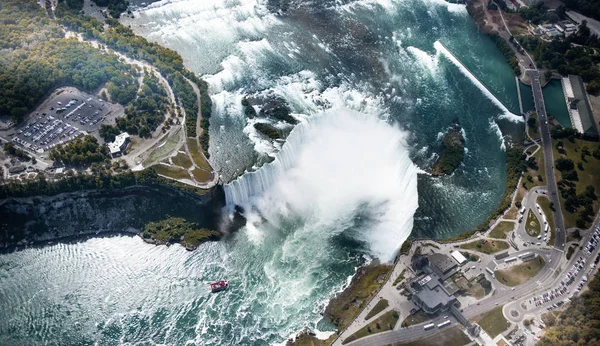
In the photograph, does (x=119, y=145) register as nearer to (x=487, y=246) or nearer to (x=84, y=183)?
(x=84, y=183)

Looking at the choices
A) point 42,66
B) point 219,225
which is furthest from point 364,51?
point 42,66

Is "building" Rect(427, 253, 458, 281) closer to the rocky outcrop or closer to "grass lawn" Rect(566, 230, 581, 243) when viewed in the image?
"grass lawn" Rect(566, 230, 581, 243)

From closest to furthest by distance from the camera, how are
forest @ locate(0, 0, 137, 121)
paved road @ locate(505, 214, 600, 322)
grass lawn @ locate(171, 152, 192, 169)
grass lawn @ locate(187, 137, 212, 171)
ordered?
paved road @ locate(505, 214, 600, 322), grass lawn @ locate(171, 152, 192, 169), grass lawn @ locate(187, 137, 212, 171), forest @ locate(0, 0, 137, 121)

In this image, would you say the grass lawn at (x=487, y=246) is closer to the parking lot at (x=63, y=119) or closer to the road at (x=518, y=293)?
the road at (x=518, y=293)

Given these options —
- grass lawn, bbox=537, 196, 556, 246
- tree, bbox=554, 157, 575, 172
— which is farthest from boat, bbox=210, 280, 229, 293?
tree, bbox=554, 157, 575, 172

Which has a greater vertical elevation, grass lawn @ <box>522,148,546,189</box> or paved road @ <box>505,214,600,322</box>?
grass lawn @ <box>522,148,546,189</box>

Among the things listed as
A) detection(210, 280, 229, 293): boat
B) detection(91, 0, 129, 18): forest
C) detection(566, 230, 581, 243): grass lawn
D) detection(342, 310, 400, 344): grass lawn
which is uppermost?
detection(91, 0, 129, 18): forest

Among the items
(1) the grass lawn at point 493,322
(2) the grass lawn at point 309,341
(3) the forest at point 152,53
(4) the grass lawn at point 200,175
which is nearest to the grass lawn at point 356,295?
(2) the grass lawn at point 309,341
